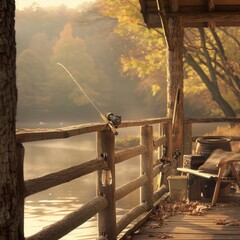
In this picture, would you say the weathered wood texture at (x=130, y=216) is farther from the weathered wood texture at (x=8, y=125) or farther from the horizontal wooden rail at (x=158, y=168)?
the weathered wood texture at (x=8, y=125)

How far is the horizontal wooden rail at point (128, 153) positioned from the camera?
627cm

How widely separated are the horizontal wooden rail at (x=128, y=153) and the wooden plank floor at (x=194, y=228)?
0.89 m

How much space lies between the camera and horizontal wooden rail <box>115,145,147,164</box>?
6273 millimetres

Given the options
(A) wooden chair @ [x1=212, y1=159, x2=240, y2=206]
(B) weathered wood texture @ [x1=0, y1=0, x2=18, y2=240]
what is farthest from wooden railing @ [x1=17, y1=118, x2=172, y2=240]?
(A) wooden chair @ [x1=212, y1=159, x2=240, y2=206]

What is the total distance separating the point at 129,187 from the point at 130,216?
0.36 metres

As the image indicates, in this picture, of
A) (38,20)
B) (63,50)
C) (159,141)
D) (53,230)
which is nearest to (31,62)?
(63,50)

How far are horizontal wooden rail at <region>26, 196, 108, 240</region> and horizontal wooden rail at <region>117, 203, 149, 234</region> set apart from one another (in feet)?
2.29

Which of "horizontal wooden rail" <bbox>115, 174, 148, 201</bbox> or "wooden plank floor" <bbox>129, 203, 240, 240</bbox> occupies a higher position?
"horizontal wooden rail" <bbox>115, 174, 148, 201</bbox>

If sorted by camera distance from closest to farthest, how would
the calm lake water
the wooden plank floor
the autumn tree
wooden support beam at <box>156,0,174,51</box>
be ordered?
the wooden plank floor
wooden support beam at <box>156,0,174,51</box>
the calm lake water
the autumn tree

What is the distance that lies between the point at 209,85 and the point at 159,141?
12850 millimetres

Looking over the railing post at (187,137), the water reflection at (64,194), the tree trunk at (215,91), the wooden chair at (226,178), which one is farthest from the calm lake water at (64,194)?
the tree trunk at (215,91)

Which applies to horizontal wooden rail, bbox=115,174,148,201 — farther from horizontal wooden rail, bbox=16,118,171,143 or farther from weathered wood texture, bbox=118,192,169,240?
horizontal wooden rail, bbox=16,118,171,143

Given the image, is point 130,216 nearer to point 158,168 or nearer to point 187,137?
point 158,168

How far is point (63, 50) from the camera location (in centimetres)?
5738
